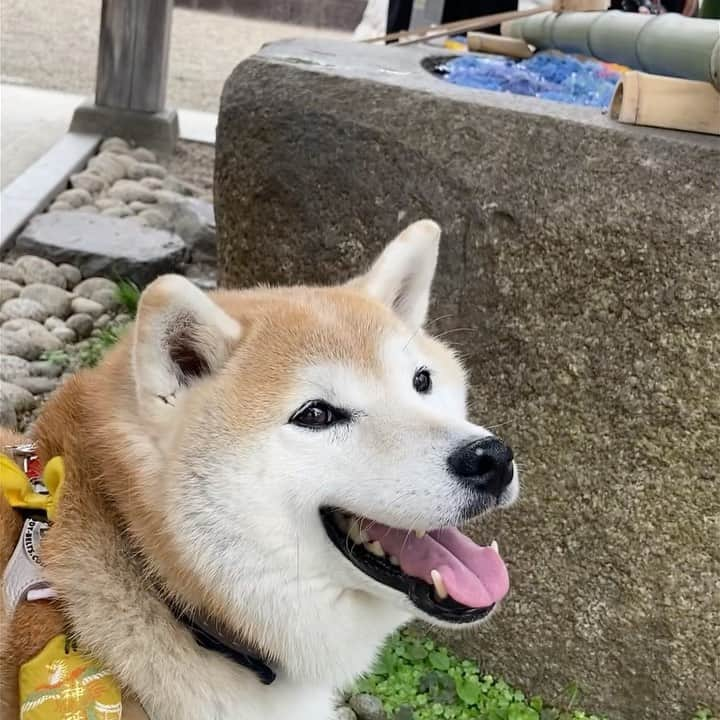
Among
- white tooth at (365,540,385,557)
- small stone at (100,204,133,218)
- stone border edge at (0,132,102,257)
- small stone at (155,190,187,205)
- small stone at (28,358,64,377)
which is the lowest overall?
small stone at (28,358,64,377)

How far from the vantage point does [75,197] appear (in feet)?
19.6

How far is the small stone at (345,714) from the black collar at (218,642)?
1.01 m

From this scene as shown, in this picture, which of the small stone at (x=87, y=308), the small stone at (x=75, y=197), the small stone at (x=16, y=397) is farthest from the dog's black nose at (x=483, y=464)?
the small stone at (x=75, y=197)

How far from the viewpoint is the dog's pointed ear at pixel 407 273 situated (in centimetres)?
205

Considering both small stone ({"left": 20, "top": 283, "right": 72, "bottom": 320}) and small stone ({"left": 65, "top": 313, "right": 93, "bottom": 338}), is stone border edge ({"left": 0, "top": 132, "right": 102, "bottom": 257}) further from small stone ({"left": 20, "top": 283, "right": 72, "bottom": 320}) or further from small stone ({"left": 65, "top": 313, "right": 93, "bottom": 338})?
small stone ({"left": 65, "top": 313, "right": 93, "bottom": 338})

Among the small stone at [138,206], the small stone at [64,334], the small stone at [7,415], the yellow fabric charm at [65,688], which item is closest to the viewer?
the yellow fabric charm at [65,688]

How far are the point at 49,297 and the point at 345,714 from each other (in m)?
2.81

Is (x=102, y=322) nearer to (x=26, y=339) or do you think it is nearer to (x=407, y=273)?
(x=26, y=339)

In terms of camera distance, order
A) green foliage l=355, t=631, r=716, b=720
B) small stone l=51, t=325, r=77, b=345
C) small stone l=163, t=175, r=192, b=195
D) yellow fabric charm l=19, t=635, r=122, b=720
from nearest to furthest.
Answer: yellow fabric charm l=19, t=635, r=122, b=720
green foliage l=355, t=631, r=716, b=720
small stone l=51, t=325, r=77, b=345
small stone l=163, t=175, r=192, b=195

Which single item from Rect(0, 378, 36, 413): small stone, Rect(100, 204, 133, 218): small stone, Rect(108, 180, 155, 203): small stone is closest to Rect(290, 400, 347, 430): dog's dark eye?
Rect(0, 378, 36, 413): small stone

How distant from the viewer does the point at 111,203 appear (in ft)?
20.0

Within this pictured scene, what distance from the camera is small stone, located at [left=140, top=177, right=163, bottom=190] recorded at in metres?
6.55

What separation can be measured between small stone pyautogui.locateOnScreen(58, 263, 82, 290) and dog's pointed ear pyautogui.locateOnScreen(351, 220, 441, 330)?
3231 mm

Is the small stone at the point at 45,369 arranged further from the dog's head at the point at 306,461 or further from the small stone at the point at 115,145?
the small stone at the point at 115,145
